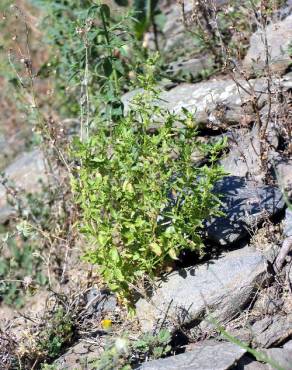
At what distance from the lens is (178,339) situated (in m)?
4.19

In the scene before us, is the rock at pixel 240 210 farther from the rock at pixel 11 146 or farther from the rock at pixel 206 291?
the rock at pixel 11 146

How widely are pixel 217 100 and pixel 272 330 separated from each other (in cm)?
193

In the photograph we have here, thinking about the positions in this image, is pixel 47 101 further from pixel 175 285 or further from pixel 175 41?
pixel 175 285

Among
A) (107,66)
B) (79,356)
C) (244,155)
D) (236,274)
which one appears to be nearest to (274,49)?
(244,155)

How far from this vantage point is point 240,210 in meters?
4.49

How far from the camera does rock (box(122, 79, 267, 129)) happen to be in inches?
196

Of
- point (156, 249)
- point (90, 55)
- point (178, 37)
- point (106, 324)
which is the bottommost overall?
point (106, 324)

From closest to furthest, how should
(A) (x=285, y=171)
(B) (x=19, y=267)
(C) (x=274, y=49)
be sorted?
(A) (x=285, y=171)
(C) (x=274, y=49)
(B) (x=19, y=267)

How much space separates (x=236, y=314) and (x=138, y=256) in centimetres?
67

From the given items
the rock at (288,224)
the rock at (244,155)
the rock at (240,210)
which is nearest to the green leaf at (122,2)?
the rock at (244,155)

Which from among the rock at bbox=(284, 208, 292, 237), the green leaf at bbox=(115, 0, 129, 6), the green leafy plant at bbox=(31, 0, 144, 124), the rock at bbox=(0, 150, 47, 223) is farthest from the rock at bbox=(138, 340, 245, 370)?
the green leaf at bbox=(115, 0, 129, 6)

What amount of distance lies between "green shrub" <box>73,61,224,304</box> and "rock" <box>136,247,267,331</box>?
0.60 feet

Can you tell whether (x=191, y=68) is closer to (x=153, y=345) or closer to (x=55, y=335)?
(x=55, y=335)

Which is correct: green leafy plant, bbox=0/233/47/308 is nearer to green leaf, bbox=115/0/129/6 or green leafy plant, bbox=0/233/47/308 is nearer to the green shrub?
the green shrub
